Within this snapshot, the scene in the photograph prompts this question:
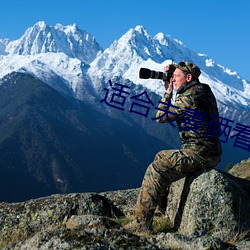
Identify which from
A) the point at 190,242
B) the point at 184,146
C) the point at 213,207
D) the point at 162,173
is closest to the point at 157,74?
the point at 184,146

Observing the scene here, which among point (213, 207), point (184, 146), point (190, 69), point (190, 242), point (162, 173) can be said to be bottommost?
point (190, 242)

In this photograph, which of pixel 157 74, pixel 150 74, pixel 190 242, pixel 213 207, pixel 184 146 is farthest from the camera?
pixel 150 74

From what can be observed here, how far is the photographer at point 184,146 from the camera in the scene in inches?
416

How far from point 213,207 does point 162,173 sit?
4.46 ft

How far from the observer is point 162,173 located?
10.6 meters

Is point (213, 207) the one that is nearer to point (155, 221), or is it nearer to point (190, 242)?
point (155, 221)

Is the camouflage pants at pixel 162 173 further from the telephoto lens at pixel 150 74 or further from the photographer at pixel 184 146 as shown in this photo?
the telephoto lens at pixel 150 74

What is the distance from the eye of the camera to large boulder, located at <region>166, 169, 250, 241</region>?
967cm

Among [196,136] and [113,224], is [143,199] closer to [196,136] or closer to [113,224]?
[113,224]

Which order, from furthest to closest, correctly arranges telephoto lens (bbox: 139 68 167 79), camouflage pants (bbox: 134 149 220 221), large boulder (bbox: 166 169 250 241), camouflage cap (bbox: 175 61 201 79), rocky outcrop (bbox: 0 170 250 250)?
telephoto lens (bbox: 139 68 167 79), camouflage cap (bbox: 175 61 201 79), camouflage pants (bbox: 134 149 220 221), large boulder (bbox: 166 169 250 241), rocky outcrop (bbox: 0 170 250 250)

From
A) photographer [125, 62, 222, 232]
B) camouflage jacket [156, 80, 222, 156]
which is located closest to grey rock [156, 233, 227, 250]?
photographer [125, 62, 222, 232]

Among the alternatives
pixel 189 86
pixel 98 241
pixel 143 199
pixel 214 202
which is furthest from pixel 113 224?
pixel 189 86

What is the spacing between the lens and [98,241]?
7.05 metres

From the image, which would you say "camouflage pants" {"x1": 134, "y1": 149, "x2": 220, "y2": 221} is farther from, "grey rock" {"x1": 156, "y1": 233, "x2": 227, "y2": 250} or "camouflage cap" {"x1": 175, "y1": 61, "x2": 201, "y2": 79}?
"grey rock" {"x1": 156, "y1": 233, "x2": 227, "y2": 250}
